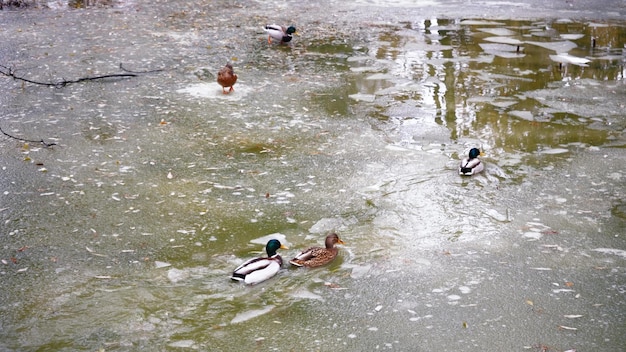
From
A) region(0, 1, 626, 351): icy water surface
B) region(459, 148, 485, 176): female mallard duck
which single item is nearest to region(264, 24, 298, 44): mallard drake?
region(0, 1, 626, 351): icy water surface

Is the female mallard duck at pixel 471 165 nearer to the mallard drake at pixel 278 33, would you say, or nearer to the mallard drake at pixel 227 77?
the mallard drake at pixel 227 77

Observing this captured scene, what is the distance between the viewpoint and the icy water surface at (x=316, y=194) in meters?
4.68

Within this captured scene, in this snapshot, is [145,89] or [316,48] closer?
[145,89]

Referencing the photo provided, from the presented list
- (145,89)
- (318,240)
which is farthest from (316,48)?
(318,240)

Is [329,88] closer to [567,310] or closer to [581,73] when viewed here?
[581,73]

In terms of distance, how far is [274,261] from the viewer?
5.15 m

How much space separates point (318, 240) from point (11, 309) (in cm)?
235

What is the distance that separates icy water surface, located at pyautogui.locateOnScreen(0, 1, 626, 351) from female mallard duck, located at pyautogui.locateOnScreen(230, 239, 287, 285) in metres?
0.08

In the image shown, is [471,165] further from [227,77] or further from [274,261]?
[227,77]

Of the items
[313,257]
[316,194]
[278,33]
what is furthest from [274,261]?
[278,33]

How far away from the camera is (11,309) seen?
187 inches

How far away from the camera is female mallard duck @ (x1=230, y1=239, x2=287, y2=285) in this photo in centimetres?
500

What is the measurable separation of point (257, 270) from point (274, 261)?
18cm

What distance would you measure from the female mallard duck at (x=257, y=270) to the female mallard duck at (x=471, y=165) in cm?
249
